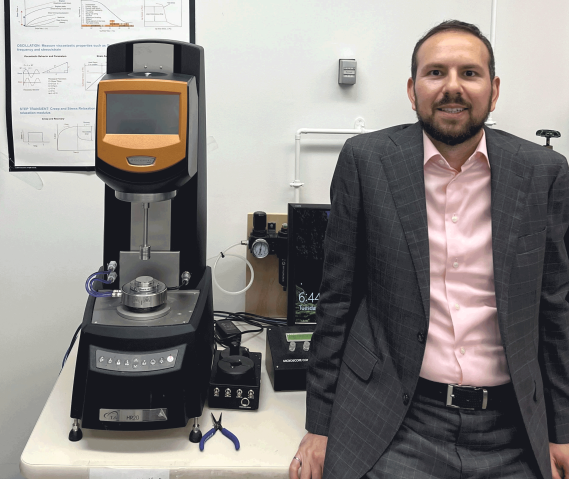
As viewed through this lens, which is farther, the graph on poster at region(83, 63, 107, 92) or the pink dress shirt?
the graph on poster at region(83, 63, 107, 92)

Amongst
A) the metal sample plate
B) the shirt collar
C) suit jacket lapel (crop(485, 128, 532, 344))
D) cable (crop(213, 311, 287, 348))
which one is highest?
the shirt collar

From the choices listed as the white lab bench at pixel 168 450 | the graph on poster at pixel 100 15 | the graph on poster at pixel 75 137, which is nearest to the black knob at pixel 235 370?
the white lab bench at pixel 168 450

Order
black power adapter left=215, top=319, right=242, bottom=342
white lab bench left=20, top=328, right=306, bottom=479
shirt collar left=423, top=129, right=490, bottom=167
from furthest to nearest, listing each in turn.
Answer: black power adapter left=215, top=319, right=242, bottom=342, shirt collar left=423, top=129, right=490, bottom=167, white lab bench left=20, top=328, right=306, bottom=479

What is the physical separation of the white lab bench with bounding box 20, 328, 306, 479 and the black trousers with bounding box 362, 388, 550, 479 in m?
0.21

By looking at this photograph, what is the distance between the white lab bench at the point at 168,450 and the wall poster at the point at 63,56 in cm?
97

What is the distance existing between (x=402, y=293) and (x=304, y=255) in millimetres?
575

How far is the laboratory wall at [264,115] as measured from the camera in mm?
1791

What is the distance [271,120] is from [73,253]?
856 millimetres

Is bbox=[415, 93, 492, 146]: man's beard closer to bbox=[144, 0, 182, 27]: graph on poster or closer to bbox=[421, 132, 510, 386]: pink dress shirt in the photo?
bbox=[421, 132, 510, 386]: pink dress shirt

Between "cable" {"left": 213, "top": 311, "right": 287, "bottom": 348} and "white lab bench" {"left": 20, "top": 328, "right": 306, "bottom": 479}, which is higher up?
"cable" {"left": 213, "top": 311, "right": 287, "bottom": 348}

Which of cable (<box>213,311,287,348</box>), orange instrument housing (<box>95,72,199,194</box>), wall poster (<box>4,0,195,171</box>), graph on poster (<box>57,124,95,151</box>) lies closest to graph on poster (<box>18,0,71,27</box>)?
wall poster (<box>4,0,195,171</box>)

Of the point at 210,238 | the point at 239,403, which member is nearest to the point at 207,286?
the point at 239,403

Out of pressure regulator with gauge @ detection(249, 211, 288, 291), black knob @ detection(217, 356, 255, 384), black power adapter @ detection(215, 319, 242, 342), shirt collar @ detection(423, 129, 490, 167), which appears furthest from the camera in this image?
pressure regulator with gauge @ detection(249, 211, 288, 291)

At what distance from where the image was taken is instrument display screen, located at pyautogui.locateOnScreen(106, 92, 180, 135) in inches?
41.8
